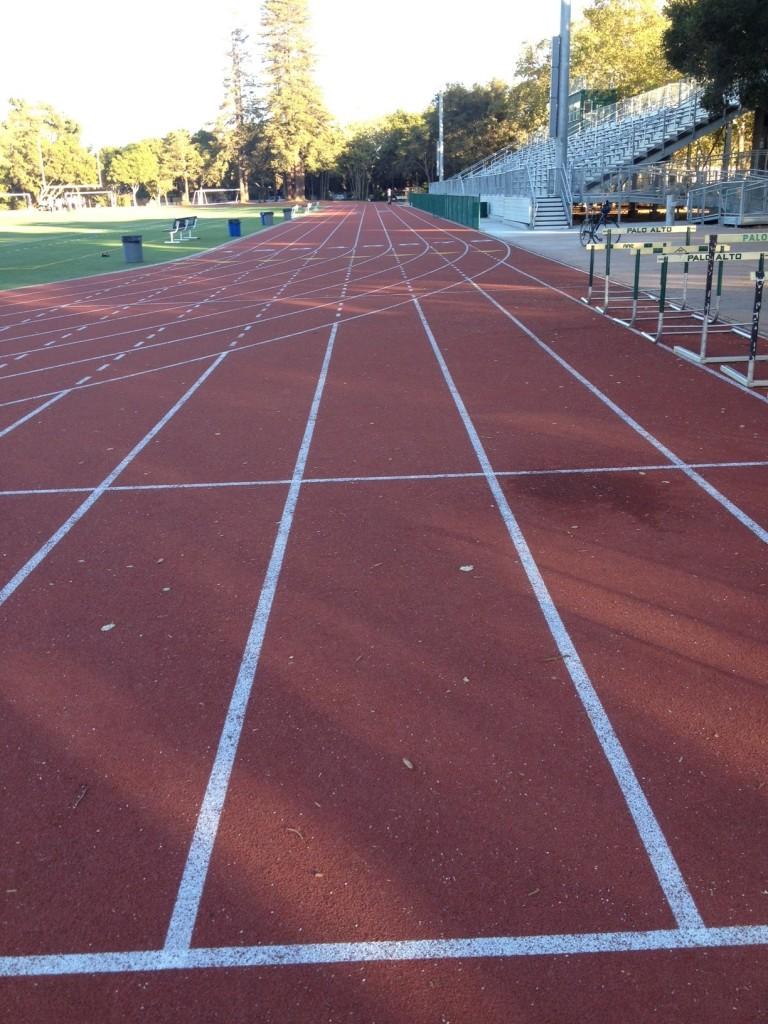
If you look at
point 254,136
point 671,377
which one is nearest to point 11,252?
point 671,377

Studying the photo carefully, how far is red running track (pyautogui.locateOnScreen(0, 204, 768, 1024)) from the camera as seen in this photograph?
3.11 meters

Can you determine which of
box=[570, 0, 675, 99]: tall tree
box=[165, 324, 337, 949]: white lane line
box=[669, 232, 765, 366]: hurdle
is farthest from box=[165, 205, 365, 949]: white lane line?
box=[570, 0, 675, 99]: tall tree

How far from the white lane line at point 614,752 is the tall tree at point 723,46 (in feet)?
93.0

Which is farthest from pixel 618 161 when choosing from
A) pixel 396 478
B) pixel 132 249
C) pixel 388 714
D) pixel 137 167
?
pixel 137 167

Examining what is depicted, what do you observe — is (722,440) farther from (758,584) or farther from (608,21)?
(608,21)

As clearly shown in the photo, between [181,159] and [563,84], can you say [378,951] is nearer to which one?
[563,84]

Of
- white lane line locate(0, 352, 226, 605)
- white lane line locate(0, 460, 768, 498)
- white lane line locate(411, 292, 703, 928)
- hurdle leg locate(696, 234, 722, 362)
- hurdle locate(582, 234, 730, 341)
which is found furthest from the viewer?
hurdle locate(582, 234, 730, 341)

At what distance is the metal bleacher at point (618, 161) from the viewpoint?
136 feet

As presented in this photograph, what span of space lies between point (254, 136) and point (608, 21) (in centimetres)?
5802

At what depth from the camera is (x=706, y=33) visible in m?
29.9

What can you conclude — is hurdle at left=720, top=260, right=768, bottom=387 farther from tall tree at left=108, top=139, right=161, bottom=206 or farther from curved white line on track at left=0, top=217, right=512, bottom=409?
tall tree at left=108, top=139, right=161, bottom=206

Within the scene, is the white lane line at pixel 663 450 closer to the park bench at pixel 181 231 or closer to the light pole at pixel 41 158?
the park bench at pixel 181 231

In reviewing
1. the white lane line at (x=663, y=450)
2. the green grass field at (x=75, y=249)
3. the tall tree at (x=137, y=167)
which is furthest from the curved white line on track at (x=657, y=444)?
the tall tree at (x=137, y=167)

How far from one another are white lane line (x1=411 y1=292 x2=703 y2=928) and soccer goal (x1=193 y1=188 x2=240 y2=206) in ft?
402
